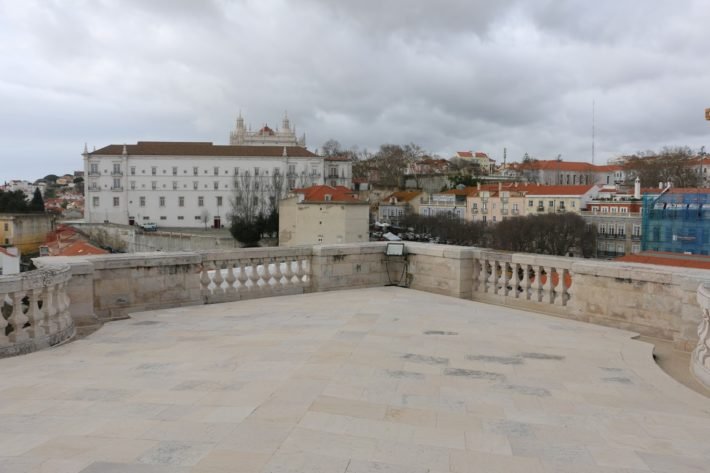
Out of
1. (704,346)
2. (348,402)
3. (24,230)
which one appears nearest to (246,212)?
(24,230)

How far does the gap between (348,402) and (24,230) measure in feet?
196

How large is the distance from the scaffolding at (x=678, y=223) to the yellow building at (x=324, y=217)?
30260 millimetres

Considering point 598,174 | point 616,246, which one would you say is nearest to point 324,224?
point 616,246

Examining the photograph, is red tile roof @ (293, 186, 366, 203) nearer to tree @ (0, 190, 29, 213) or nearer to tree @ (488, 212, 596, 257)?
tree @ (488, 212, 596, 257)

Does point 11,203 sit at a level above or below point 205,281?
above

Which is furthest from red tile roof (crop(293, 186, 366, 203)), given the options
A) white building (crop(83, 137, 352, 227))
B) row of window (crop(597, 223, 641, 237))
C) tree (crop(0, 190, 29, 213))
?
tree (crop(0, 190, 29, 213))

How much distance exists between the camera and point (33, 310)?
5262 millimetres

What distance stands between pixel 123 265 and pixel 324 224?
52339mm

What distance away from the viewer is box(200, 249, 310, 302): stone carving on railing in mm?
7871

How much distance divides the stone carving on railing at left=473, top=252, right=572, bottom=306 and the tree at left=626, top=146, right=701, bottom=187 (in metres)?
80.2

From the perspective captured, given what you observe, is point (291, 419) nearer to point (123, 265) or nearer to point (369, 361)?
point (369, 361)

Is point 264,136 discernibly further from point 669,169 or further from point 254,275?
point 254,275

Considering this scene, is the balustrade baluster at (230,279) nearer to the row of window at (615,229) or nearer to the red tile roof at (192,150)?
the row of window at (615,229)

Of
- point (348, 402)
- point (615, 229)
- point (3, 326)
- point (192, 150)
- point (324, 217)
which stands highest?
point (192, 150)
